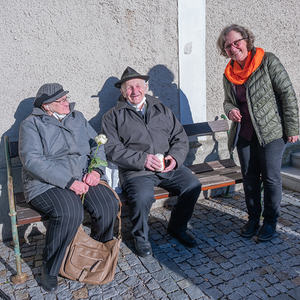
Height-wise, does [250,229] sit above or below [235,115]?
below

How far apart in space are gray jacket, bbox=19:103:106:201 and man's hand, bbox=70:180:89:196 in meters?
0.06

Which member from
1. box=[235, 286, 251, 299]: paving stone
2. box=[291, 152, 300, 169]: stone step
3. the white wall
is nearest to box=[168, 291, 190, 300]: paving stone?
box=[235, 286, 251, 299]: paving stone

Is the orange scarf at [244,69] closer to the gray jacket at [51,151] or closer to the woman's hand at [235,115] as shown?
the woman's hand at [235,115]

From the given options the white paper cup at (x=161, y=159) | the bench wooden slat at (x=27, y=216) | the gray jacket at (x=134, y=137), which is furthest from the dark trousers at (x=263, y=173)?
the bench wooden slat at (x=27, y=216)

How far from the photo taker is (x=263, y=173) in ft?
10.9

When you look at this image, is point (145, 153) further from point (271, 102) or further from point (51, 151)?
point (271, 102)

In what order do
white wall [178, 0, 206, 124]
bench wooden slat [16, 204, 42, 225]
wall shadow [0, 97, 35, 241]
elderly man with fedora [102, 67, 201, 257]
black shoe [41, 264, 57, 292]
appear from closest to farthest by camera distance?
black shoe [41, 264, 57, 292]
bench wooden slat [16, 204, 42, 225]
elderly man with fedora [102, 67, 201, 257]
wall shadow [0, 97, 35, 241]
white wall [178, 0, 206, 124]

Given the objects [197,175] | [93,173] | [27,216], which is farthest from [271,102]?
[27,216]

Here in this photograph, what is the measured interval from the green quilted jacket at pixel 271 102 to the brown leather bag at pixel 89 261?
1712 mm

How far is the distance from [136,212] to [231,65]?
175 centimetres

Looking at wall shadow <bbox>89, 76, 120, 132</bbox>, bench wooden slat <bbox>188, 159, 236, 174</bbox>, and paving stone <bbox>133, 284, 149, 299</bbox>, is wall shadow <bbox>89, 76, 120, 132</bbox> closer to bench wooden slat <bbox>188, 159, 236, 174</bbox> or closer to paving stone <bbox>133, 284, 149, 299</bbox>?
bench wooden slat <bbox>188, 159, 236, 174</bbox>

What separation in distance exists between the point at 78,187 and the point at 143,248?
87 cm

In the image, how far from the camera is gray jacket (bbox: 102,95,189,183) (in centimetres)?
340

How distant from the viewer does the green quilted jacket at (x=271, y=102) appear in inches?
122
